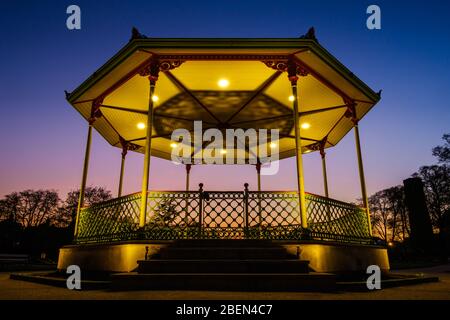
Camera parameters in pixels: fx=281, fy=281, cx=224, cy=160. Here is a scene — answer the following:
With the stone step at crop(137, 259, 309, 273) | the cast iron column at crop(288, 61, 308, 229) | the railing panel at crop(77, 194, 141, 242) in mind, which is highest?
the cast iron column at crop(288, 61, 308, 229)

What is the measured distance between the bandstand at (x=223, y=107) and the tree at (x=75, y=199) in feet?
115

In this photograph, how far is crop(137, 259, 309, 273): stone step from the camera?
5293mm

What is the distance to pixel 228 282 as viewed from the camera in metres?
4.66

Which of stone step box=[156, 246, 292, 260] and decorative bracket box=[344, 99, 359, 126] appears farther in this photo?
decorative bracket box=[344, 99, 359, 126]

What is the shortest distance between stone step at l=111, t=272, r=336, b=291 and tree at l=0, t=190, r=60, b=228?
45.9 meters

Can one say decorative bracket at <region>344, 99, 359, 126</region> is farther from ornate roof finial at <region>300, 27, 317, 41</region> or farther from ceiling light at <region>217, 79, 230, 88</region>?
ceiling light at <region>217, 79, 230, 88</region>

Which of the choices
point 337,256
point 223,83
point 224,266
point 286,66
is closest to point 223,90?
point 223,83

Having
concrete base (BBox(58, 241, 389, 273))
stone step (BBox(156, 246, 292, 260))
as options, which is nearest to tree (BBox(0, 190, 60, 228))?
concrete base (BBox(58, 241, 389, 273))

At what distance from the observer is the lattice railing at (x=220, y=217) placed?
22.2 feet

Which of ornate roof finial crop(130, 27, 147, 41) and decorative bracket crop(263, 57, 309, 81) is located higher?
ornate roof finial crop(130, 27, 147, 41)

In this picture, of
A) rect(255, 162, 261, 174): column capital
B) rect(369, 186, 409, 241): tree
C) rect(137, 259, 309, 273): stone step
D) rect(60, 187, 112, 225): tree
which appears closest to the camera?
rect(137, 259, 309, 273): stone step

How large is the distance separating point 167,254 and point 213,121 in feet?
22.3
